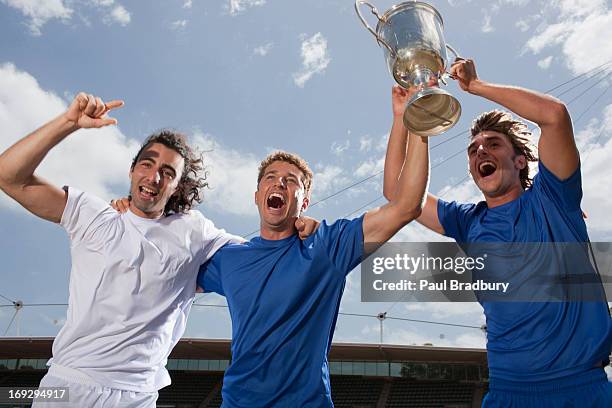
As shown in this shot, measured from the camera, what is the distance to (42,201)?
11.4 ft

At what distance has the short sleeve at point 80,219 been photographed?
12.0ft

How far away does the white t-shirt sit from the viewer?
3373 millimetres

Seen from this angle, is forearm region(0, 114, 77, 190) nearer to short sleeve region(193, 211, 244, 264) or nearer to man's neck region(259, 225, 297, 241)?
short sleeve region(193, 211, 244, 264)

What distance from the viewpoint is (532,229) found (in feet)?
11.3

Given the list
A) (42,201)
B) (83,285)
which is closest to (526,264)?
(83,285)

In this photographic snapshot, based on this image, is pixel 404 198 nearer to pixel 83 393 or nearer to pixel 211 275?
pixel 211 275

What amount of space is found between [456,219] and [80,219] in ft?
8.94

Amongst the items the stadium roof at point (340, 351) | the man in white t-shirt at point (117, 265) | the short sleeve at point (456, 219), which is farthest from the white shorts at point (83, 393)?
the stadium roof at point (340, 351)

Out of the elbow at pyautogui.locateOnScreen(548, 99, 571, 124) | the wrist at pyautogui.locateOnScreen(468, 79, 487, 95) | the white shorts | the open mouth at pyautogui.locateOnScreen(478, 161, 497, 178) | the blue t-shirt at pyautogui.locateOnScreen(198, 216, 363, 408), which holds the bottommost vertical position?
the white shorts

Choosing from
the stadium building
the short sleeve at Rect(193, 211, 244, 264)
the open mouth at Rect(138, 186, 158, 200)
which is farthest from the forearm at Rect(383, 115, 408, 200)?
the stadium building

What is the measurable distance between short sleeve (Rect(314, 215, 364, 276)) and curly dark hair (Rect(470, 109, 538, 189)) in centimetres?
130

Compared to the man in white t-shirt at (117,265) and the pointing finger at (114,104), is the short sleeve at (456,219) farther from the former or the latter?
the pointing finger at (114,104)

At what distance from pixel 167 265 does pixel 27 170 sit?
1.07 m

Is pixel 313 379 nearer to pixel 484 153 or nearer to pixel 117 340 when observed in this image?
pixel 117 340
